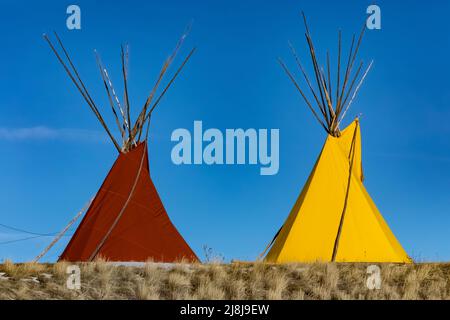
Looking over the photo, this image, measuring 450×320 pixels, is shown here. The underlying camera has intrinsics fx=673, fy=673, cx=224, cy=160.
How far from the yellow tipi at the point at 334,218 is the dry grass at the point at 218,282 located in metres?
2.03

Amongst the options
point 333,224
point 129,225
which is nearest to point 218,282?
point 129,225

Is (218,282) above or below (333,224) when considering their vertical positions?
A: below

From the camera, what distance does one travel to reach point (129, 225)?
12.9 meters

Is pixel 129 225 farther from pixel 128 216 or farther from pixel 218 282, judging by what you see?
pixel 218 282

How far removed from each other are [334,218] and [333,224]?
5.4 inches

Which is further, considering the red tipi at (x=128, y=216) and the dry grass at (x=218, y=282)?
the red tipi at (x=128, y=216)

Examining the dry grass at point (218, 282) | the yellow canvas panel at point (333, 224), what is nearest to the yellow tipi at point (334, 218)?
the yellow canvas panel at point (333, 224)

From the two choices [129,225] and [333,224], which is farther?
[333,224]

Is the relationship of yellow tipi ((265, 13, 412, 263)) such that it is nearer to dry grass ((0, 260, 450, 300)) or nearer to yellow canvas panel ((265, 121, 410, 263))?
yellow canvas panel ((265, 121, 410, 263))

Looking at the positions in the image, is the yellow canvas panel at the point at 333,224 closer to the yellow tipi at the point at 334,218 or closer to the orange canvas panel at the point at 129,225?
the yellow tipi at the point at 334,218

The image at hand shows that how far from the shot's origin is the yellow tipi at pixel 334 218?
1312 cm

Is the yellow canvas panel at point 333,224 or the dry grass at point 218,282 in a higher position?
the yellow canvas panel at point 333,224

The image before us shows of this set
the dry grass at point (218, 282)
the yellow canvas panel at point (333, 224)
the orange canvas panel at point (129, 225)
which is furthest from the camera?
the yellow canvas panel at point (333, 224)
